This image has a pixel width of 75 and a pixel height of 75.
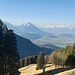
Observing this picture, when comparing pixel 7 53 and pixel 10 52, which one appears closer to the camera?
pixel 7 53

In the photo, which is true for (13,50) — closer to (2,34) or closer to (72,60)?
(2,34)

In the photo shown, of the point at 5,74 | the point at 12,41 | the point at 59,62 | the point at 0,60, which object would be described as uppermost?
the point at 12,41

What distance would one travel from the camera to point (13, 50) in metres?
51.3

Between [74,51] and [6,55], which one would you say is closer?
[6,55]

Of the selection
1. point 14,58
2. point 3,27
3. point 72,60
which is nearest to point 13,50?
point 14,58

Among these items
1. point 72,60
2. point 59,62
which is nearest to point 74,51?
point 72,60

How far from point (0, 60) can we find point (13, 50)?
3.39 m

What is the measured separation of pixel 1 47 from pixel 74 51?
7488 centimetres

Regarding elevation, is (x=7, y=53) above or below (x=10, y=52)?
below

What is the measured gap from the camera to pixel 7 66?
51688 millimetres

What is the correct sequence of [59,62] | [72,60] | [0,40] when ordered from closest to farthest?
1. [0,40]
2. [72,60]
3. [59,62]

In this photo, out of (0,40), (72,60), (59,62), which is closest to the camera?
(0,40)

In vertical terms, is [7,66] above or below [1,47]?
below

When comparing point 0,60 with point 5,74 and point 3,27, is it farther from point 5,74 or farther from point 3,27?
point 3,27
